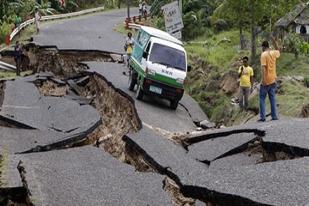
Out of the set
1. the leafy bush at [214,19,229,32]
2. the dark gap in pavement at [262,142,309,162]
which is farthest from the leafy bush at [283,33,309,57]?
the leafy bush at [214,19,229,32]

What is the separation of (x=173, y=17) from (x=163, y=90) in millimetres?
4065

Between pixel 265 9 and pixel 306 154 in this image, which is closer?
pixel 306 154

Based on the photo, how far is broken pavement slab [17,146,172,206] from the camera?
30.8 ft

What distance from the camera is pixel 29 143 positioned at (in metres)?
14.2

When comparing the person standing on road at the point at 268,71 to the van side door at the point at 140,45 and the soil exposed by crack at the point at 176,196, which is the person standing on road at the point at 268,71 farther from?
the van side door at the point at 140,45

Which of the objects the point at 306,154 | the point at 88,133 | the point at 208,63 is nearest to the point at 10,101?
the point at 88,133

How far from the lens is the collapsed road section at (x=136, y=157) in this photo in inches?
368

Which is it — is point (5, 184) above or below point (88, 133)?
above

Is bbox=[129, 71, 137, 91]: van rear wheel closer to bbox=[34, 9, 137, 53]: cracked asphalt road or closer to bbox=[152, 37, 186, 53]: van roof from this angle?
bbox=[152, 37, 186, 53]: van roof

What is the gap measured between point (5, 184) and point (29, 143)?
418 centimetres

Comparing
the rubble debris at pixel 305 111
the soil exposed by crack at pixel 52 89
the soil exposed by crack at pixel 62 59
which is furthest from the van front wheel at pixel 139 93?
the soil exposed by crack at pixel 62 59

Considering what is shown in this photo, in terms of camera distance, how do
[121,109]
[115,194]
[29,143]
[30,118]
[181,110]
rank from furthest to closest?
1. [181,110]
2. [121,109]
3. [30,118]
4. [29,143]
5. [115,194]

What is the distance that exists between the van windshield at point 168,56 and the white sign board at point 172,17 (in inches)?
108

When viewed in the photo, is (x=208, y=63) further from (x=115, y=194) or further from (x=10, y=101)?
(x=115, y=194)
